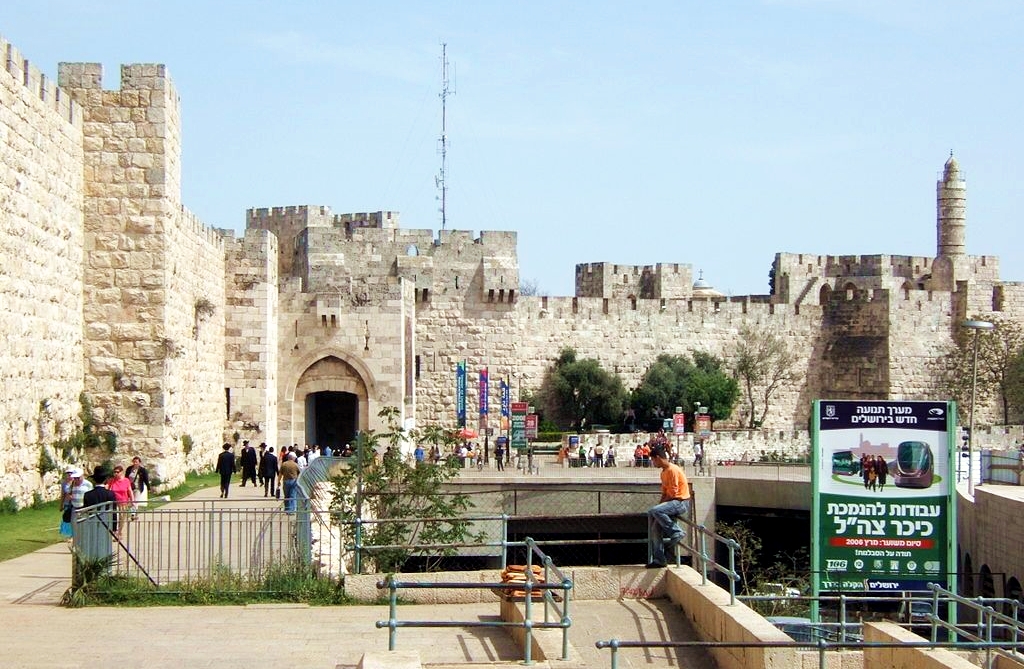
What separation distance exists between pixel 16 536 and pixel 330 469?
18.4 feet

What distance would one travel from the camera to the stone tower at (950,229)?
5000 centimetres

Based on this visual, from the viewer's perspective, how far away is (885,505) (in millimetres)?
14391

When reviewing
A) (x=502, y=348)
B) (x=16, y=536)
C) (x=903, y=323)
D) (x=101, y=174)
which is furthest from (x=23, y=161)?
(x=903, y=323)

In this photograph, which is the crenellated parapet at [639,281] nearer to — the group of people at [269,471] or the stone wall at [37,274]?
the group of people at [269,471]

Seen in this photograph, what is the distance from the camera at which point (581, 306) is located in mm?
39719

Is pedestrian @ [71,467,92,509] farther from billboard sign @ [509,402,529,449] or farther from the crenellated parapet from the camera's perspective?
the crenellated parapet

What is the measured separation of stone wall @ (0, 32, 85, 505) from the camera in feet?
51.3

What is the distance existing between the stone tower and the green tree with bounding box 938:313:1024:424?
5799 millimetres

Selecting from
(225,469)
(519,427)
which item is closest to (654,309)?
(519,427)

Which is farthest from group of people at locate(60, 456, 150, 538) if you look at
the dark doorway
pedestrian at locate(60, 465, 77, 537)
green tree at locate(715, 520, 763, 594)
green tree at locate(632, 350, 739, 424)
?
green tree at locate(632, 350, 739, 424)

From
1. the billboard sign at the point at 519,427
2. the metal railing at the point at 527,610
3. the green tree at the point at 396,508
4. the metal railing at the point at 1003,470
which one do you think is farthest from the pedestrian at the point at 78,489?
the metal railing at the point at 1003,470

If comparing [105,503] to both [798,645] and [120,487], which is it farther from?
[798,645]

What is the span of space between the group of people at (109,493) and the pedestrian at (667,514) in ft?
12.1

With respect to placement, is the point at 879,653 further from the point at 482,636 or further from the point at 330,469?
the point at 330,469
